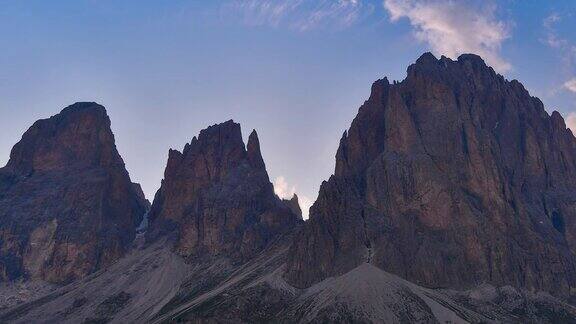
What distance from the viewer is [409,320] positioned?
168 meters

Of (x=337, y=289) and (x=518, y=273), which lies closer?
(x=337, y=289)

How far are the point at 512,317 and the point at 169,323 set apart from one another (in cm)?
9591

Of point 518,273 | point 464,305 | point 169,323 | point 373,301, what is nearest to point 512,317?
point 464,305

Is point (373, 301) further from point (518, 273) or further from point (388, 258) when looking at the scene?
point (518, 273)

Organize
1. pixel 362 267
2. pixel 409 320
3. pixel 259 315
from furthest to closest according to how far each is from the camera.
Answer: pixel 362 267 < pixel 259 315 < pixel 409 320

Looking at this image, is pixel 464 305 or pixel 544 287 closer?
pixel 464 305

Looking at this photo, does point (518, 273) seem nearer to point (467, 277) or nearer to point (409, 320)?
point (467, 277)

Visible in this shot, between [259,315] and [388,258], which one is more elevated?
[388,258]

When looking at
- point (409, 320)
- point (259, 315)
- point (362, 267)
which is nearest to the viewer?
point (409, 320)

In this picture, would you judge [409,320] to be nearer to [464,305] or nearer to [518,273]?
[464,305]

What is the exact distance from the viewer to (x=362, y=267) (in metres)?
195

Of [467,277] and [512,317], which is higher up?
[467,277]

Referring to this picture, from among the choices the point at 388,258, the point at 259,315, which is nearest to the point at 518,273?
the point at 388,258

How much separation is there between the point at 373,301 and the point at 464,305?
89.8ft
